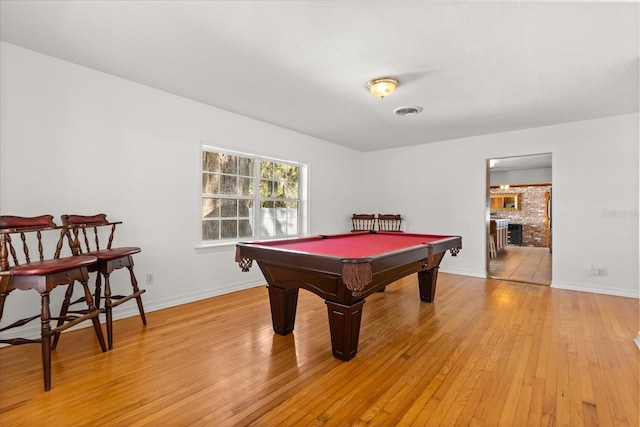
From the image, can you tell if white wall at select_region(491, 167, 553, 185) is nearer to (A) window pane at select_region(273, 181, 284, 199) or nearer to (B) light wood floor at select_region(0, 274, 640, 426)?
(B) light wood floor at select_region(0, 274, 640, 426)

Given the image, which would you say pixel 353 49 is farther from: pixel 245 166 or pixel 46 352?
pixel 46 352

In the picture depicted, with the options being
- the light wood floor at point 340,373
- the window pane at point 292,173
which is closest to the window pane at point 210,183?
the window pane at point 292,173

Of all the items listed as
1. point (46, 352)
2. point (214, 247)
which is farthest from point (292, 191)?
point (46, 352)

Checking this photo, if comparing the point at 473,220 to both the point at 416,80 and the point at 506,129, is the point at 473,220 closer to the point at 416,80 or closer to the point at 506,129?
the point at 506,129

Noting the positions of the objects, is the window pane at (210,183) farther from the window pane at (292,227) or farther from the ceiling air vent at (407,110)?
the ceiling air vent at (407,110)

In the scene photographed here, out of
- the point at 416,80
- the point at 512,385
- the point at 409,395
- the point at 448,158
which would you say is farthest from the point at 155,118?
the point at 448,158

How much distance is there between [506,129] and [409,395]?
4.61 m

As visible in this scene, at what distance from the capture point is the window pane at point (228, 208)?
4176mm

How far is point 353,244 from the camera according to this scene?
10.0 feet

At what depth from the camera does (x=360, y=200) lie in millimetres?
6703

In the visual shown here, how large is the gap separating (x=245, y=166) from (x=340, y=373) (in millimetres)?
3257

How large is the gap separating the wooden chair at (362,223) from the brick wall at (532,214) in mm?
6890

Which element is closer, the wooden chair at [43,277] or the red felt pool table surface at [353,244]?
the wooden chair at [43,277]

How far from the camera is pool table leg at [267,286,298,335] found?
2621 millimetres
